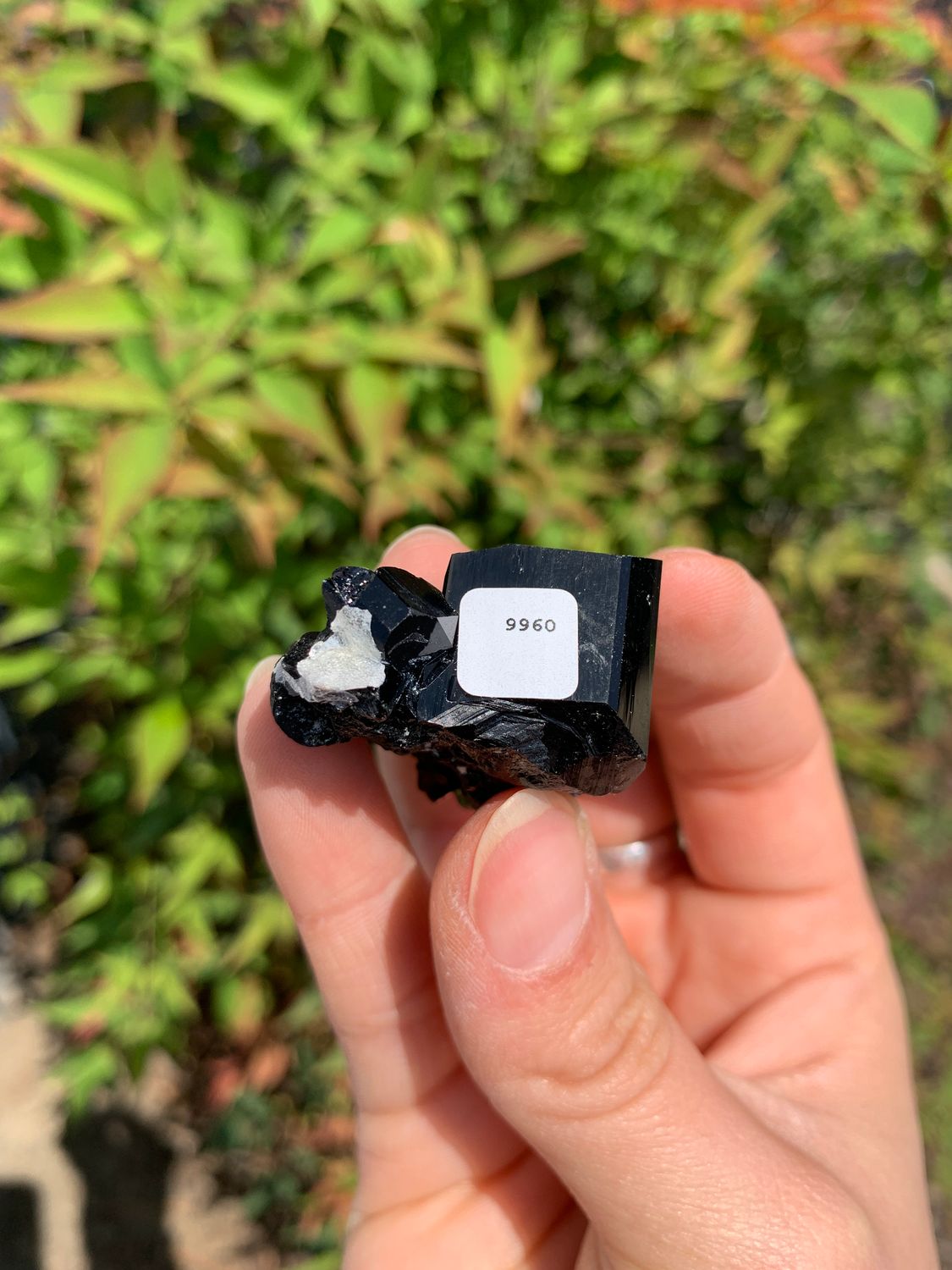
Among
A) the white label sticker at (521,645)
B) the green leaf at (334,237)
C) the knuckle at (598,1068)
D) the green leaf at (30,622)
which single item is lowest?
the knuckle at (598,1068)

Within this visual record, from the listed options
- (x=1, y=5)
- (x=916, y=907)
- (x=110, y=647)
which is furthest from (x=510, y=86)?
(x=916, y=907)

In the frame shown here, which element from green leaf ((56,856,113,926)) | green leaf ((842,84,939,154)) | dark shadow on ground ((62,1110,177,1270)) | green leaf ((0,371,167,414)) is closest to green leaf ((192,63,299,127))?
green leaf ((0,371,167,414))

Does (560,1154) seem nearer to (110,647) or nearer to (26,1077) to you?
(110,647)

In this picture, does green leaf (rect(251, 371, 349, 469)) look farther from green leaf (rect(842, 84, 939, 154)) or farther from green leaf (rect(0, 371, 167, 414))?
green leaf (rect(842, 84, 939, 154))

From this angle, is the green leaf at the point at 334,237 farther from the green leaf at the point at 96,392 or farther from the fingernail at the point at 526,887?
the fingernail at the point at 526,887

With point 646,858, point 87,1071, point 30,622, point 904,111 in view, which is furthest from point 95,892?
point 904,111

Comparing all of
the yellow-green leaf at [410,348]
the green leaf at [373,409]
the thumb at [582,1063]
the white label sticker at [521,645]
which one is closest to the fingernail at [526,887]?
the thumb at [582,1063]

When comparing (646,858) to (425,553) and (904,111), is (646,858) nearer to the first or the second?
(425,553)
